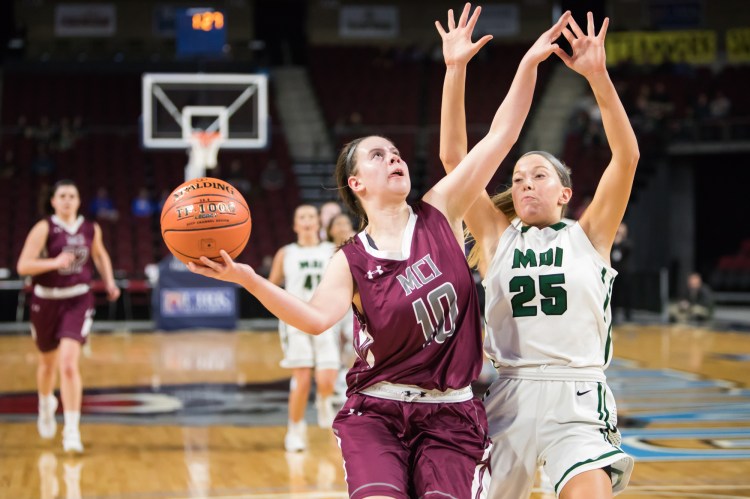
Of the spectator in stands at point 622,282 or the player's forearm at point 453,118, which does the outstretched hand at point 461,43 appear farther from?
the spectator in stands at point 622,282

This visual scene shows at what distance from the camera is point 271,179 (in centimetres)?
2042

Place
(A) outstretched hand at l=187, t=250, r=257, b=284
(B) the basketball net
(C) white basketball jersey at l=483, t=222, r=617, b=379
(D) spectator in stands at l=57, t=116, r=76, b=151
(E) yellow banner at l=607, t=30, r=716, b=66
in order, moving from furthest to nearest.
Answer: (E) yellow banner at l=607, t=30, r=716, b=66
(D) spectator in stands at l=57, t=116, r=76, b=151
(B) the basketball net
(C) white basketball jersey at l=483, t=222, r=617, b=379
(A) outstretched hand at l=187, t=250, r=257, b=284

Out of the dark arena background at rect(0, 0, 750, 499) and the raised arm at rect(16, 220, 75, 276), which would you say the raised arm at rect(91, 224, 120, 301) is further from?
the dark arena background at rect(0, 0, 750, 499)

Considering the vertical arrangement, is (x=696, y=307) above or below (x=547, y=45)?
below

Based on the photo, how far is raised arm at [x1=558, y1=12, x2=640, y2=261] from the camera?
3.52m

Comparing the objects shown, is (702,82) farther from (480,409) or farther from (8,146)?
(480,409)

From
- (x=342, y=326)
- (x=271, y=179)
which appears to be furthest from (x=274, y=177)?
(x=342, y=326)

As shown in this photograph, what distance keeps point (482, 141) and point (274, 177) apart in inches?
674

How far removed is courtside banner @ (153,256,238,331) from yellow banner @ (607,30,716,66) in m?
13.2

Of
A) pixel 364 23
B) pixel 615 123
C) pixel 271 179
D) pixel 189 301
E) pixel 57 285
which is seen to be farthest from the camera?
pixel 364 23

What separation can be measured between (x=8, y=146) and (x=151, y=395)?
1315 cm

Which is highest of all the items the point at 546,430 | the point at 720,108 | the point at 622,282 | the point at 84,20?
the point at 84,20

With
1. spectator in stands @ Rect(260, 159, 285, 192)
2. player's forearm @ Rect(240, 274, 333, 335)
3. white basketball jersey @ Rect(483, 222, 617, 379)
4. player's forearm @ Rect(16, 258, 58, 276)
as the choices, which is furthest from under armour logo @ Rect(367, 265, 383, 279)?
spectator in stands @ Rect(260, 159, 285, 192)

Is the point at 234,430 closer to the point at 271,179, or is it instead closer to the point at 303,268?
the point at 303,268
